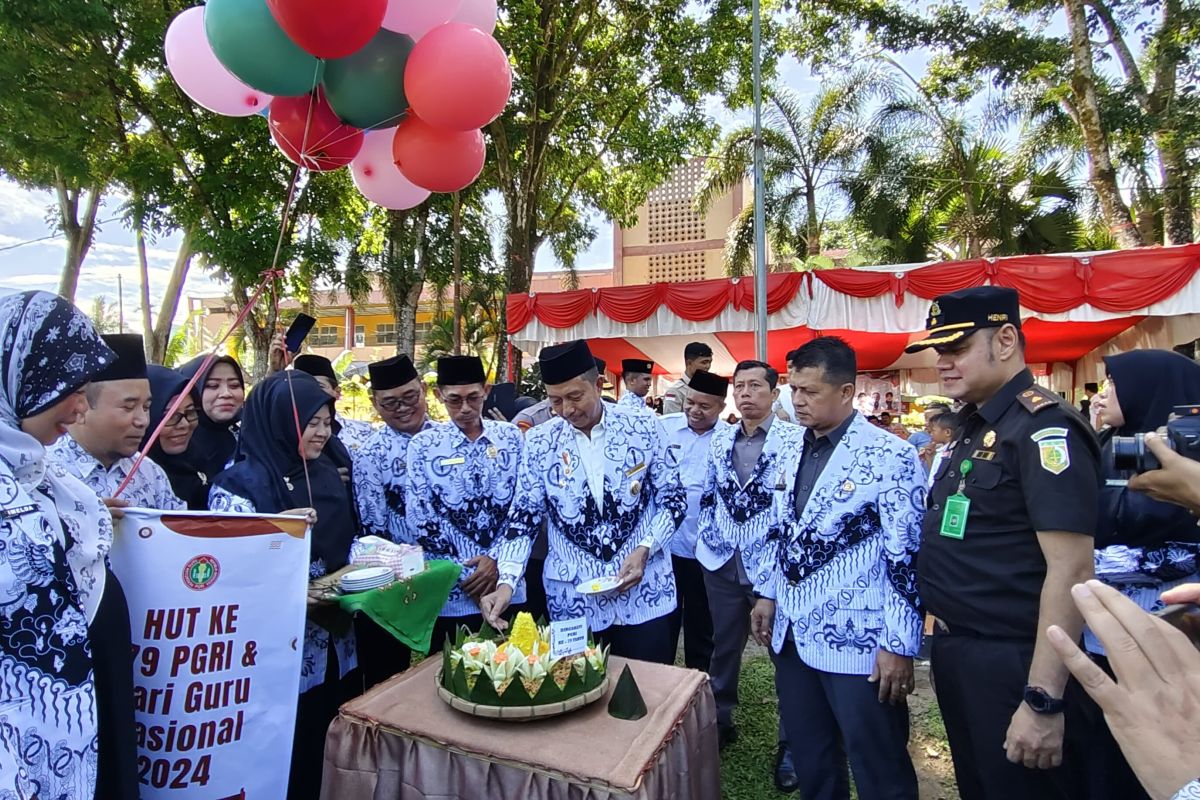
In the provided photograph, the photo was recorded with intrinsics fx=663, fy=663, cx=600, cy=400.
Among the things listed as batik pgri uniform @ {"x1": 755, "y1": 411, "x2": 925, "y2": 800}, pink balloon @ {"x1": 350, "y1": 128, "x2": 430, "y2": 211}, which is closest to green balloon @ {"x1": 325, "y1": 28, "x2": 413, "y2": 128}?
pink balloon @ {"x1": 350, "y1": 128, "x2": 430, "y2": 211}

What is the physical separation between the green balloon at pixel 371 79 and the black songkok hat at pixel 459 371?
1.19m

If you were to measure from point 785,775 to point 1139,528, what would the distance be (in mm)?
1843

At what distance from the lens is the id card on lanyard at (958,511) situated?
1934mm

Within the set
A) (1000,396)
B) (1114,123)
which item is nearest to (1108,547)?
(1000,396)

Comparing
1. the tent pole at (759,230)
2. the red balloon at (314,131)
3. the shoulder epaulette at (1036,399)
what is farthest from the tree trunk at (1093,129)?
the red balloon at (314,131)

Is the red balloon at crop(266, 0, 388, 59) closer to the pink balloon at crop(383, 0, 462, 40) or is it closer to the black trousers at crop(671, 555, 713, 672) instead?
the pink balloon at crop(383, 0, 462, 40)

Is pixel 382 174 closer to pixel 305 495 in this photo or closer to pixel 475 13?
pixel 475 13

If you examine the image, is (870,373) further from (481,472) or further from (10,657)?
(10,657)

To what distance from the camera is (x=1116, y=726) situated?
831 mm

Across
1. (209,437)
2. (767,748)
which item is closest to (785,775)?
(767,748)

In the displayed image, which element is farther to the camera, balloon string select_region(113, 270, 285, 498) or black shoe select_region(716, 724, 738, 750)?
black shoe select_region(716, 724, 738, 750)

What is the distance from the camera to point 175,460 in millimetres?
2930

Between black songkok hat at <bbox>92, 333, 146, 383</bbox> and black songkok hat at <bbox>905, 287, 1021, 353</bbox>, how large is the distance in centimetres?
251

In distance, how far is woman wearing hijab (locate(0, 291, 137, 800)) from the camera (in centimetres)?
120
